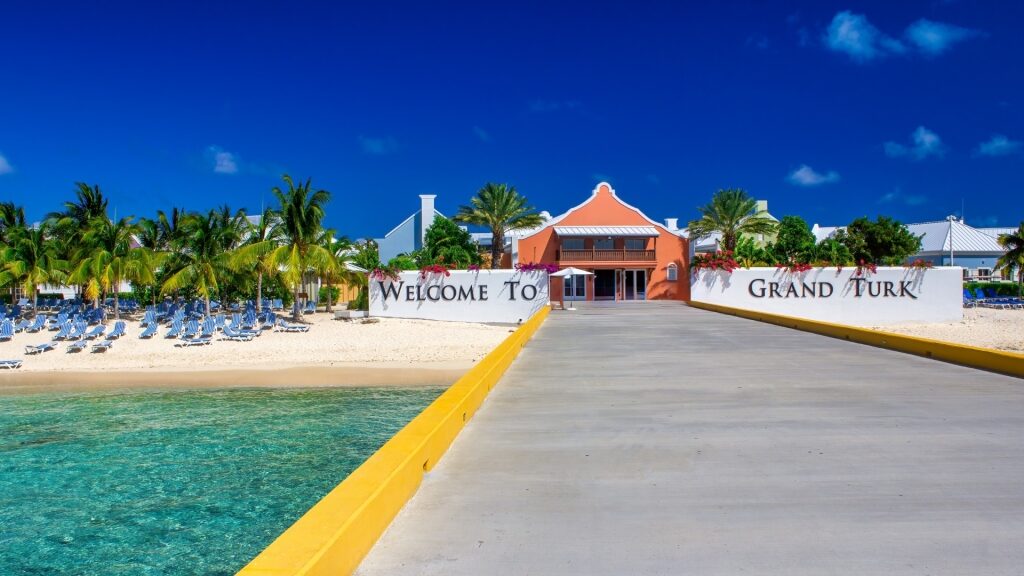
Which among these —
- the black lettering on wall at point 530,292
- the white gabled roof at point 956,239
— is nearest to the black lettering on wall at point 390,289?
the black lettering on wall at point 530,292

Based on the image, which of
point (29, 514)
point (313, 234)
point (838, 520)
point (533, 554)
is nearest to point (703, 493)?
point (838, 520)

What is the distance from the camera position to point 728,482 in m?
5.30

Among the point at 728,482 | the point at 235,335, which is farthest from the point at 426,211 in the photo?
the point at 728,482

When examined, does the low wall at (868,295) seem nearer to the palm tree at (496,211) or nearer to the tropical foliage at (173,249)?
the palm tree at (496,211)

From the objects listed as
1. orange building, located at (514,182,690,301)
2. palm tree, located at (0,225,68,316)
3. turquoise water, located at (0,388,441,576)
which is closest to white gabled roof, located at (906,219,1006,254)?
orange building, located at (514,182,690,301)

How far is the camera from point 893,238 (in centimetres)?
5966

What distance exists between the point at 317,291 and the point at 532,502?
49147 millimetres

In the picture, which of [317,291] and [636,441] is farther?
[317,291]

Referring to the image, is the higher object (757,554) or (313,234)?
(313,234)

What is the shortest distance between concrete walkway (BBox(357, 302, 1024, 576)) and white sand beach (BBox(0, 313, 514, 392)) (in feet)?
39.9

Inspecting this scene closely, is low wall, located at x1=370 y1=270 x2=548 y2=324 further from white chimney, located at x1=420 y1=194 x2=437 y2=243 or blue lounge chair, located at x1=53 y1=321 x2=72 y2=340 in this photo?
white chimney, located at x1=420 y1=194 x2=437 y2=243

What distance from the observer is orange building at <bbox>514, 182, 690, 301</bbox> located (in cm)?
4494

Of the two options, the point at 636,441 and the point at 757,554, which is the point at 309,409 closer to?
the point at 636,441

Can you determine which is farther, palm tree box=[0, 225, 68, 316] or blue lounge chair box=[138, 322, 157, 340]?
palm tree box=[0, 225, 68, 316]
